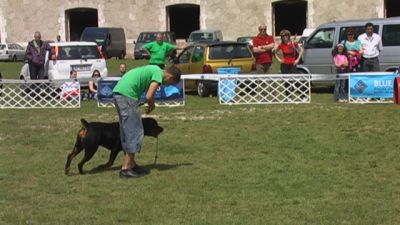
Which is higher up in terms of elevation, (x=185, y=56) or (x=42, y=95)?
(x=185, y=56)

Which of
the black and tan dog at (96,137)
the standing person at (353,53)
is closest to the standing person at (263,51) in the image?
the standing person at (353,53)

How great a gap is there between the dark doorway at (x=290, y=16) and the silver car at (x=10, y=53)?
1523 cm

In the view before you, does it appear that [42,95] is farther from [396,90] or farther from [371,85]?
[396,90]

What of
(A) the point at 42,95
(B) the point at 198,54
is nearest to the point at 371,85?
(B) the point at 198,54

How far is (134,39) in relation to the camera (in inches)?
1828

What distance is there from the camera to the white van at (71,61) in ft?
66.8

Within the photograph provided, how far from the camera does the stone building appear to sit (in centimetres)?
4331

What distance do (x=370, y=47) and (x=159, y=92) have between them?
4.81m

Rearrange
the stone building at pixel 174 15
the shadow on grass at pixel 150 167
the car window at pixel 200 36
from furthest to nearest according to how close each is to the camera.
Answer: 1. the stone building at pixel 174 15
2. the car window at pixel 200 36
3. the shadow on grass at pixel 150 167

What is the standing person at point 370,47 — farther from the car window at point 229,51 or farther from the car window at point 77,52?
the car window at point 77,52

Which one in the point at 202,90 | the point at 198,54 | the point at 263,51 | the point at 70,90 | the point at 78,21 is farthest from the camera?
the point at 78,21

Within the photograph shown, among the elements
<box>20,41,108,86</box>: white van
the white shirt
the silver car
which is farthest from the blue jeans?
the silver car

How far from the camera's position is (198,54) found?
770 inches

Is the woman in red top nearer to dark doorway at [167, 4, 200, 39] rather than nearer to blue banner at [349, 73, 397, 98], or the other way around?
blue banner at [349, 73, 397, 98]
